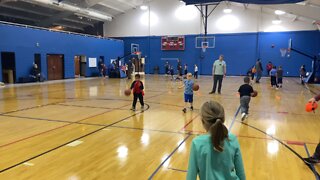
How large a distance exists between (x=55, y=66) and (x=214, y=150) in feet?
79.8

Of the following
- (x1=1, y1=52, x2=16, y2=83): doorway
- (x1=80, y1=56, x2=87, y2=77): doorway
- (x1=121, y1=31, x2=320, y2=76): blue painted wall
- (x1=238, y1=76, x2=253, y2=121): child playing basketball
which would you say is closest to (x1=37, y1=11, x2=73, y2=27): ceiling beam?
(x1=80, y1=56, x2=87, y2=77): doorway

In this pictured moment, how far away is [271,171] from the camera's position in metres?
4.21

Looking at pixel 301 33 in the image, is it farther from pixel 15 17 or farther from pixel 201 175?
pixel 201 175

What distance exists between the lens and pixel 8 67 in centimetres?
2017

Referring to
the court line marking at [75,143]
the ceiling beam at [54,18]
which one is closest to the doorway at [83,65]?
the ceiling beam at [54,18]

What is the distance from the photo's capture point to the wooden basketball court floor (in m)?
4.21

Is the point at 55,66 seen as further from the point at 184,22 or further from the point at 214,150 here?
the point at 214,150

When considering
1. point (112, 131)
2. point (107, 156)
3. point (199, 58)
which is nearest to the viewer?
point (107, 156)

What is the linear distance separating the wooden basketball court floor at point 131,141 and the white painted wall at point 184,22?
20.5m

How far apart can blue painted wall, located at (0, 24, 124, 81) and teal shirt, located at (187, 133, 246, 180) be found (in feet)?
66.9

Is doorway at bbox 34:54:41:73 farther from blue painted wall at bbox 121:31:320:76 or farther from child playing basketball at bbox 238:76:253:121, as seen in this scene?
child playing basketball at bbox 238:76:253:121

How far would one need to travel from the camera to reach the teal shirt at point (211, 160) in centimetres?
189

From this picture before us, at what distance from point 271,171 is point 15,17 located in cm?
2868

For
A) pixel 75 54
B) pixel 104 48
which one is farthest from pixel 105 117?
pixel 104 48
